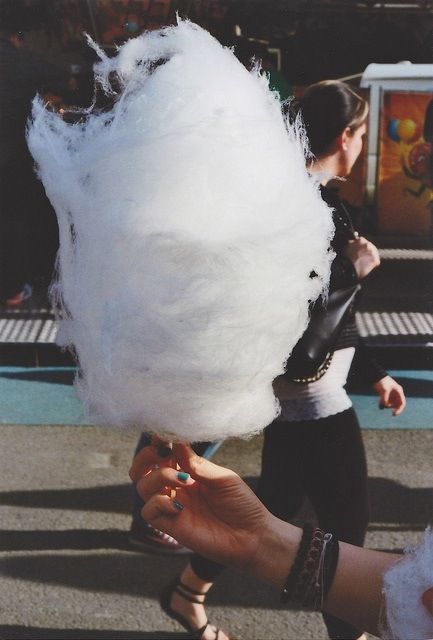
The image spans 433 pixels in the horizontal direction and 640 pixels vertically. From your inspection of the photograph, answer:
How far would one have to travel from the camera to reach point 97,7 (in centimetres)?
586

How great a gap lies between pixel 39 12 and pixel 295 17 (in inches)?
131

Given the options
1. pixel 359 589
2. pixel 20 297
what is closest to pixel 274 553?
pixel 359 589

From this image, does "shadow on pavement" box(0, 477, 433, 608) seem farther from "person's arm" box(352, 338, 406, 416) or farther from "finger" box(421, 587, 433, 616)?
"finger" box(421, 587, 433, 616)

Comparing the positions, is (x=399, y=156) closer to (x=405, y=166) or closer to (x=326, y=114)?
(x=405, y=166)

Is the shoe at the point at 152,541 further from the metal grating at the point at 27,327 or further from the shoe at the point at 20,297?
the shoe at the point at 20,297

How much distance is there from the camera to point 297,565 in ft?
4.49

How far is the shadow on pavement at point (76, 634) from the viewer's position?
2.60 m

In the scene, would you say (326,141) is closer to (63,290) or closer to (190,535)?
(63,290)

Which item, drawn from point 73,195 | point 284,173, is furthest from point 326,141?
point 73,195

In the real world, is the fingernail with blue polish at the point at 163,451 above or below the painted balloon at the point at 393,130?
above

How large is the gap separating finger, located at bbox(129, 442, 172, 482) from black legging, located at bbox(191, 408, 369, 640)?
0.87 meters

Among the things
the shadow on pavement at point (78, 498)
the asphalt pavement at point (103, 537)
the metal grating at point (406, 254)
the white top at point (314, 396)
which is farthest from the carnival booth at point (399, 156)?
the white top at point (314, 396)

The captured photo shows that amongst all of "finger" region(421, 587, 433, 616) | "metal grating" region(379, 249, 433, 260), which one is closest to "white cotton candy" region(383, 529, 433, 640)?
"finger" region(421, 587, 433, 616)

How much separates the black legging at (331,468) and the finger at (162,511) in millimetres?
888
